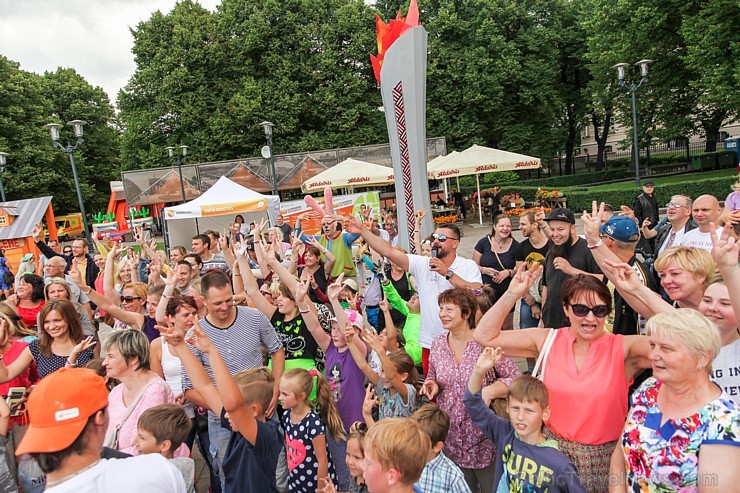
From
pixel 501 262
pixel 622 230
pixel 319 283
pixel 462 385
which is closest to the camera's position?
pixel 462 385

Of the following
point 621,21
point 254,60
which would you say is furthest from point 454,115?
point 254,60

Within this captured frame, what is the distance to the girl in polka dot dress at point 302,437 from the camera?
2.90m

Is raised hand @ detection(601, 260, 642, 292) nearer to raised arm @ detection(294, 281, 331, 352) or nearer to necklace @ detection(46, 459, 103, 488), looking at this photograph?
raised arm @ detection(294, 281, 331, 352)

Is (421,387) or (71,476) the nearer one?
(71,476)

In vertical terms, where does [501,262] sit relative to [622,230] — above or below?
below

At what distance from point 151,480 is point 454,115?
1100 inches

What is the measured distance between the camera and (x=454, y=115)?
27.7m

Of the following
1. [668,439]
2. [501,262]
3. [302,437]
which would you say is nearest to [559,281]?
[501,262]

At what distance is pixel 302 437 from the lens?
2.92m

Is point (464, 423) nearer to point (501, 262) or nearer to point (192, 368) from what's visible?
point (192, 368)

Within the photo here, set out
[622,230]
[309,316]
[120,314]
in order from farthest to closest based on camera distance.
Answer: [120,314]
[309,316]
[622,230]

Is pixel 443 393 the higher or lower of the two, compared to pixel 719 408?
lower

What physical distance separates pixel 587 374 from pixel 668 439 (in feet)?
1.65

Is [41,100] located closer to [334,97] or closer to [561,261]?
[334,97]
